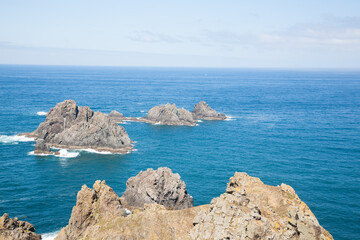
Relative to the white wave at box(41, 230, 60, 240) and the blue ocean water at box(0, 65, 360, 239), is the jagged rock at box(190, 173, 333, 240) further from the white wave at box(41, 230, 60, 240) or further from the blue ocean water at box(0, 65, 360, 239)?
the blue ocean water at box(0, 65, 360, 239)

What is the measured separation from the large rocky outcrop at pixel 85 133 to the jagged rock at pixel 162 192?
43971mm

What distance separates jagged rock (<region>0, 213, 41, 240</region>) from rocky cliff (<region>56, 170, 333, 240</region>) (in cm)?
1548

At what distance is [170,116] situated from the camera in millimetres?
162375

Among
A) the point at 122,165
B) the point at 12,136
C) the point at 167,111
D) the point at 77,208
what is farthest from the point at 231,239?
the point at 167,111

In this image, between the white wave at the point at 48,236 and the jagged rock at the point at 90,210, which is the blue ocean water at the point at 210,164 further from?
the jagged rock at the point at 90,210

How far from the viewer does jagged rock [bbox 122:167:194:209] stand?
6812cm

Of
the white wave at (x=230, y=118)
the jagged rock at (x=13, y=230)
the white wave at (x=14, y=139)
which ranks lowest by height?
the white wave at (x=14, y=139)

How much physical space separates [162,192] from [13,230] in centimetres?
2998

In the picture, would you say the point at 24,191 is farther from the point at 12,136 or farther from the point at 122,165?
the point at 12,136

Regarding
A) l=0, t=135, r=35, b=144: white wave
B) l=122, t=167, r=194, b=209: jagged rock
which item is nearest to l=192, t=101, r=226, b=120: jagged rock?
l=0, t=135, r=35, b=144: white wave

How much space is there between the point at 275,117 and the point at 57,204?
132m

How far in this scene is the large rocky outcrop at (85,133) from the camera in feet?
376

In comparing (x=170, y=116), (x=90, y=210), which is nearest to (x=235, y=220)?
(x=90, y=210)

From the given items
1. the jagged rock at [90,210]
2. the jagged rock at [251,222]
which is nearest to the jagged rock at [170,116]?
the jagged rock at [90,210]
